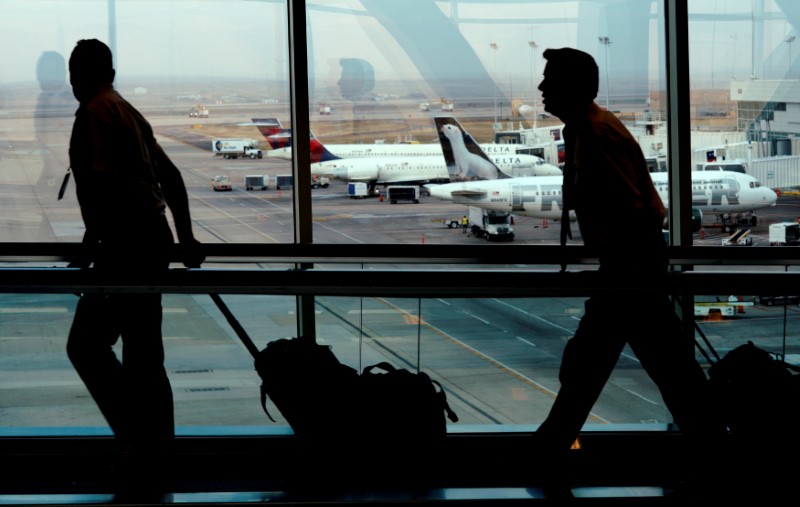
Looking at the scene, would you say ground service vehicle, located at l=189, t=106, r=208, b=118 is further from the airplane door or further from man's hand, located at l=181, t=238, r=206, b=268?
man's hand, located at l=181, t=238, r=206, b=268

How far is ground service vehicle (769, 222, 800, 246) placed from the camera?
5.22 meters

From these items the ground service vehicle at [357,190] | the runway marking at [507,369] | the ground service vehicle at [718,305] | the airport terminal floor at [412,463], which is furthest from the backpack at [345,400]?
the ground service vehicle at [357,190]

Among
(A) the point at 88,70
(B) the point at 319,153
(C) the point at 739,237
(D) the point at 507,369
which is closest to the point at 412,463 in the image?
(D) the point at 507,369

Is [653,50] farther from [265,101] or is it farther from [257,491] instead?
[257,491]

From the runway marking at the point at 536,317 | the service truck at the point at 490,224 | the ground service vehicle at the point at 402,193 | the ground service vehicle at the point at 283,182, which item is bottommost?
the runway marking at the point at 536,317

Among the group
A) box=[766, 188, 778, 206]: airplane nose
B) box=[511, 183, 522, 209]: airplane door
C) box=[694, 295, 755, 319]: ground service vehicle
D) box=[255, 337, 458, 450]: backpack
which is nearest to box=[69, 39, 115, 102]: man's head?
box=[255, 337, 458, 450]: backpack

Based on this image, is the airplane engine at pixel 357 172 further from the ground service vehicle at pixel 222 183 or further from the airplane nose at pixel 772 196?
Answer: the airplane nose at pixel 772 196

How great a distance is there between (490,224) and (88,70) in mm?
2884

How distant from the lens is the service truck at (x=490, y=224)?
4.90m

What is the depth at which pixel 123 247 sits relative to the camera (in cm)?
253

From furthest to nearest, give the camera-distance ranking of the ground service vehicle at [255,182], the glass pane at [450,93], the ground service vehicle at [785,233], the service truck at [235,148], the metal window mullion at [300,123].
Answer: the ground service vehicle at [785,233] < the service truck at [235,148] < the ground service vehicle at [255,182] < the glass pane at [450,93] < the metal window mullion at [300,123]

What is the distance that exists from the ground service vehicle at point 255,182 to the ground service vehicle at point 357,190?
0.51 meters

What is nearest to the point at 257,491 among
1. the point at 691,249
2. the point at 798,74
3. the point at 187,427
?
the point at 187,427

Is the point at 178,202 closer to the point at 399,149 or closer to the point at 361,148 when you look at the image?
the point at 361,148
